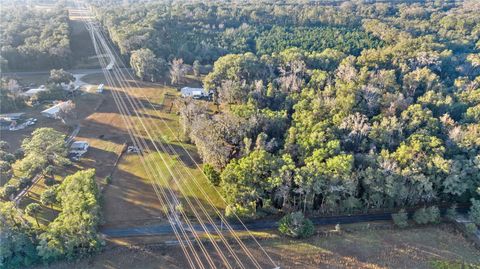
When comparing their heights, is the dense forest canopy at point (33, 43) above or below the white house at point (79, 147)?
above

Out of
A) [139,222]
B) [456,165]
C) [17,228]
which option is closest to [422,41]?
[456,165]

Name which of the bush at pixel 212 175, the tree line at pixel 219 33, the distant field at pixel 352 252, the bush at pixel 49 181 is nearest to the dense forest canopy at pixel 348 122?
the bush at pixel 212 175

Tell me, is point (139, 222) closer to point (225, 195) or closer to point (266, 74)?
point (225, 195)

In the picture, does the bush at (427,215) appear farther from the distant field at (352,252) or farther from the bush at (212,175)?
the bush at (212,175)

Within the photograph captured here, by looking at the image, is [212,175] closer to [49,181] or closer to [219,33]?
[49,181]

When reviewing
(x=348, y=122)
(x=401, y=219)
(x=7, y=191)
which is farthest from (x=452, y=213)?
(x=7, y=191)

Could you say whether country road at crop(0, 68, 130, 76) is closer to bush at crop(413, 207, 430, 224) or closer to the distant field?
the distant field

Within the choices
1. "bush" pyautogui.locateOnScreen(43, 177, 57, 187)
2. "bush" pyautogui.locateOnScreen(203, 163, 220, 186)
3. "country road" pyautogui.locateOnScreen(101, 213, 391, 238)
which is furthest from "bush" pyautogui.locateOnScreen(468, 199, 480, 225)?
"bush" pyautogui.locateOnScreen(43, 177, 57, 187)

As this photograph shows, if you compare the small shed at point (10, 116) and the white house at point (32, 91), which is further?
the white house at point (32, 91)
